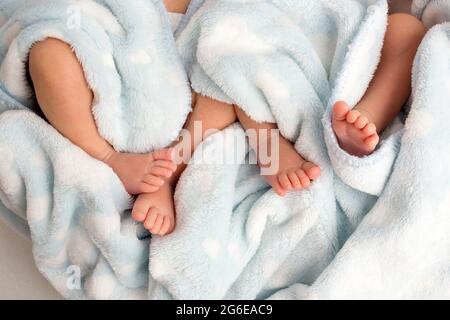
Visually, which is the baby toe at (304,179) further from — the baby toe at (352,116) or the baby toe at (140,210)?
→ the baby toe at (140,210)

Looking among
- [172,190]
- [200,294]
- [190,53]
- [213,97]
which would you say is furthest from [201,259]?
[190,53]

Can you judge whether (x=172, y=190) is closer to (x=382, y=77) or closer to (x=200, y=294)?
(x=200, y=294)

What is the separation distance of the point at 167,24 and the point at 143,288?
0.45m

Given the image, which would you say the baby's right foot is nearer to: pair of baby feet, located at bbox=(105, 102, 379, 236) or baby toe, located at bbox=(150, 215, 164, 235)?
pair of baby feet, located at bbox=(105, 102, 379, 236)

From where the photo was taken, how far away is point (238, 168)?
3.32ft

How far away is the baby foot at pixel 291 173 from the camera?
941 millimetres

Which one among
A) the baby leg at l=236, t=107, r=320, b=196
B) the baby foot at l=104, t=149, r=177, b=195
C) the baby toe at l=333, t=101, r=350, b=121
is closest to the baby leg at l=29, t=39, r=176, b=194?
the baby foot at l=104, t=149, r=177, b=195

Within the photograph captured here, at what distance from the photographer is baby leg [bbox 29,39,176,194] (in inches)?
37.1

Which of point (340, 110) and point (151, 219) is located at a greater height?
point (340, 110)

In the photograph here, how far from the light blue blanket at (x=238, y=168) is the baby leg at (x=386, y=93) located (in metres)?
0.02

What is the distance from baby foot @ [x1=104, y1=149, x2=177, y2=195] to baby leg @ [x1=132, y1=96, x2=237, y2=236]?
0.02 metres

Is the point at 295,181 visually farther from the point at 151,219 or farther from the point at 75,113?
the point at 75,113

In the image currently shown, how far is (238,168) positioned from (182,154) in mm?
95

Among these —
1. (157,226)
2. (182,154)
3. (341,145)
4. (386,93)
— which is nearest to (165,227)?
(157,226)
